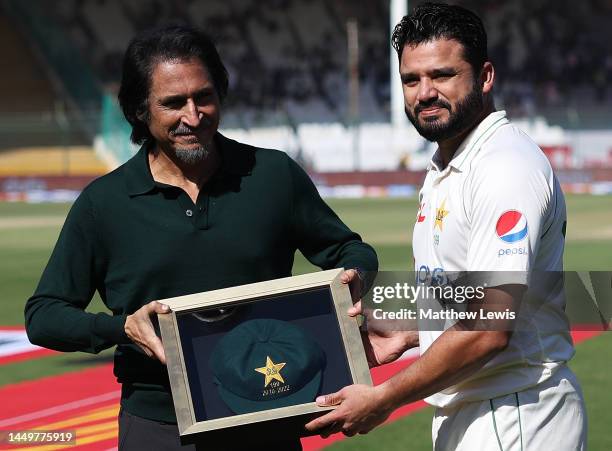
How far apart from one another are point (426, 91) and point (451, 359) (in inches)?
29.4

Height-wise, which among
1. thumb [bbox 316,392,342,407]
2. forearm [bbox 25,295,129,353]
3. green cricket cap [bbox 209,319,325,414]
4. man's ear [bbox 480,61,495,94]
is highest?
man's ear [bbox 480,61,495,94]

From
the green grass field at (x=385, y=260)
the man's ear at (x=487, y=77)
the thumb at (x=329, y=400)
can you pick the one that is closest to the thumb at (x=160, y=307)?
the thumb at (x=329, y=400)

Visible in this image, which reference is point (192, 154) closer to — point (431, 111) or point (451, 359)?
point (431, 111)

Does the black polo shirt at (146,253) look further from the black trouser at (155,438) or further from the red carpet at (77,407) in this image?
the red carpet at (77,407)

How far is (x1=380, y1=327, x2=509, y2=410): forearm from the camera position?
3.08 m

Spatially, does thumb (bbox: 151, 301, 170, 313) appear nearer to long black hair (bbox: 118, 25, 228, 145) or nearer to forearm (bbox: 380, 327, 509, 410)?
forearm (bbox: 380, 327, 509, 410)

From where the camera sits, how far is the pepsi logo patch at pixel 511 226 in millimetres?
3031

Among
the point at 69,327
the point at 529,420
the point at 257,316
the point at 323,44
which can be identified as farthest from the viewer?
the point at 323,44

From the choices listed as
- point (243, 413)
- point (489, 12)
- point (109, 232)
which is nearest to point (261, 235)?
point (109, 232)

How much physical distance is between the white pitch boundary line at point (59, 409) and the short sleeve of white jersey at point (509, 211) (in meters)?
5.14

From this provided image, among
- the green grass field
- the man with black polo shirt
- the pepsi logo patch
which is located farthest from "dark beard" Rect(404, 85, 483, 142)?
the green grass field

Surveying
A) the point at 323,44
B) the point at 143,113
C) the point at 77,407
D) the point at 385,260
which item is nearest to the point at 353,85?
the point at 323,44

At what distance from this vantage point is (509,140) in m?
3.19

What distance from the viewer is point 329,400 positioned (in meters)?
3.26
